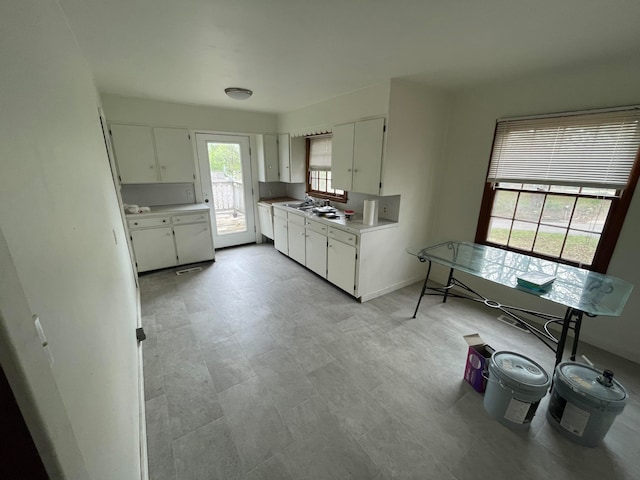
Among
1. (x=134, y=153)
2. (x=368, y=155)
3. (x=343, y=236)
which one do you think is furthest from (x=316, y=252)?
(x=134, y=153)

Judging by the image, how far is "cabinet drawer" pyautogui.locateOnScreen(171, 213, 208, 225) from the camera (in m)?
3.91

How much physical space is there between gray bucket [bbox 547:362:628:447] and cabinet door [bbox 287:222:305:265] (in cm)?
301

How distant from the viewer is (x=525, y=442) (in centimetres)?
162

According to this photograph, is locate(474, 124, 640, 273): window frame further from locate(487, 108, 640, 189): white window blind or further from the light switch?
the light switch

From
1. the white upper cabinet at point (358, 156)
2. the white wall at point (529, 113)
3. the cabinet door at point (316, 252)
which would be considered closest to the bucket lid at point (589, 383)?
the white wall at point (529, 113)

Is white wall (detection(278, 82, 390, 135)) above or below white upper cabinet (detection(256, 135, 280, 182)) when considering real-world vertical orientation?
above

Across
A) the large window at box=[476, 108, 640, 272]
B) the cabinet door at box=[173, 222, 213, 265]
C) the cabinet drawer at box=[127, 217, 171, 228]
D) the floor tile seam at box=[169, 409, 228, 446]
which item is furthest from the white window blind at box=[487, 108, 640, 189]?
the cabinet drawer at box=[127, 217, 171, 228]

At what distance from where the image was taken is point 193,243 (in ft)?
13.5

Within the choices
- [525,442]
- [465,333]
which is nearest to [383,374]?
[525,442]

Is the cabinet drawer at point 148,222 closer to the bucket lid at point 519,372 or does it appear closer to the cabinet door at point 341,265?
the cabinet door at point 341,265

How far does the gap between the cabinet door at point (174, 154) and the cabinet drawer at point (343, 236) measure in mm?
2568

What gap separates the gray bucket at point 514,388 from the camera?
63.1 inches

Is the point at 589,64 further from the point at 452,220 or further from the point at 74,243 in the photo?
the point at 74,243

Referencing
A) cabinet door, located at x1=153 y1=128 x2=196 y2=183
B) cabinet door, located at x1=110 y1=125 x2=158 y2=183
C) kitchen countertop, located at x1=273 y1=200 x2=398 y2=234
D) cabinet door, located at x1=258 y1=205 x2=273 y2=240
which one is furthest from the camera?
cabinet door, located at x1=258 y1=205 x2=273 y2=240
